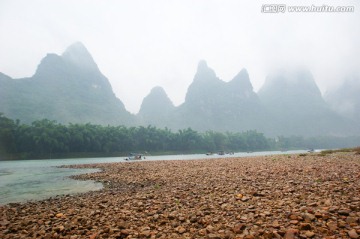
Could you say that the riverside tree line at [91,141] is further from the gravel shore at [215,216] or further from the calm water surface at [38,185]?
the gravel shore at [215,216]

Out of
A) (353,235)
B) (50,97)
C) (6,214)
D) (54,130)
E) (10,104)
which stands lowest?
(6,214)

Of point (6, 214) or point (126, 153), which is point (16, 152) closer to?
point (126, 153)

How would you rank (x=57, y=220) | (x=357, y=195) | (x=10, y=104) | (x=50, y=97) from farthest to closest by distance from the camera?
(x=50, y=97) → (x=10, y=104) → (x=57, y=220) → (x=357, y=195)

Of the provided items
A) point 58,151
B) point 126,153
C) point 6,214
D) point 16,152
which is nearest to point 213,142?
point 126,153

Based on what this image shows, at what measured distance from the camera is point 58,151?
79.2 meters

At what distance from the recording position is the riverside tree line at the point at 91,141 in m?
74.1

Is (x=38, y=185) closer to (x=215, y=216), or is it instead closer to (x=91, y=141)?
(x=215, y=216)

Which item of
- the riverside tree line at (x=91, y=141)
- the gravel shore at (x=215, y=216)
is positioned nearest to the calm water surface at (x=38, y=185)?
the gravel shore at (x=215, y=216)

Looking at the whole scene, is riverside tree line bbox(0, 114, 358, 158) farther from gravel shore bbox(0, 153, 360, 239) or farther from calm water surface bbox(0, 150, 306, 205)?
gravel shore bbox(0, 153, 360, 239)

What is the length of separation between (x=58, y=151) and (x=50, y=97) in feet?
394

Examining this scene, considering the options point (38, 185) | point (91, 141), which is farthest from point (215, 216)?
point (91, 141)

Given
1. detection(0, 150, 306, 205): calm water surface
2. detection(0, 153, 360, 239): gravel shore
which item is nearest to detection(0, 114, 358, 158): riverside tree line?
detection(0, 150, 306, 205): calm water surface

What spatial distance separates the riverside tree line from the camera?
243ft

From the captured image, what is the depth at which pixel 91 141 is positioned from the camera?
285 feet
